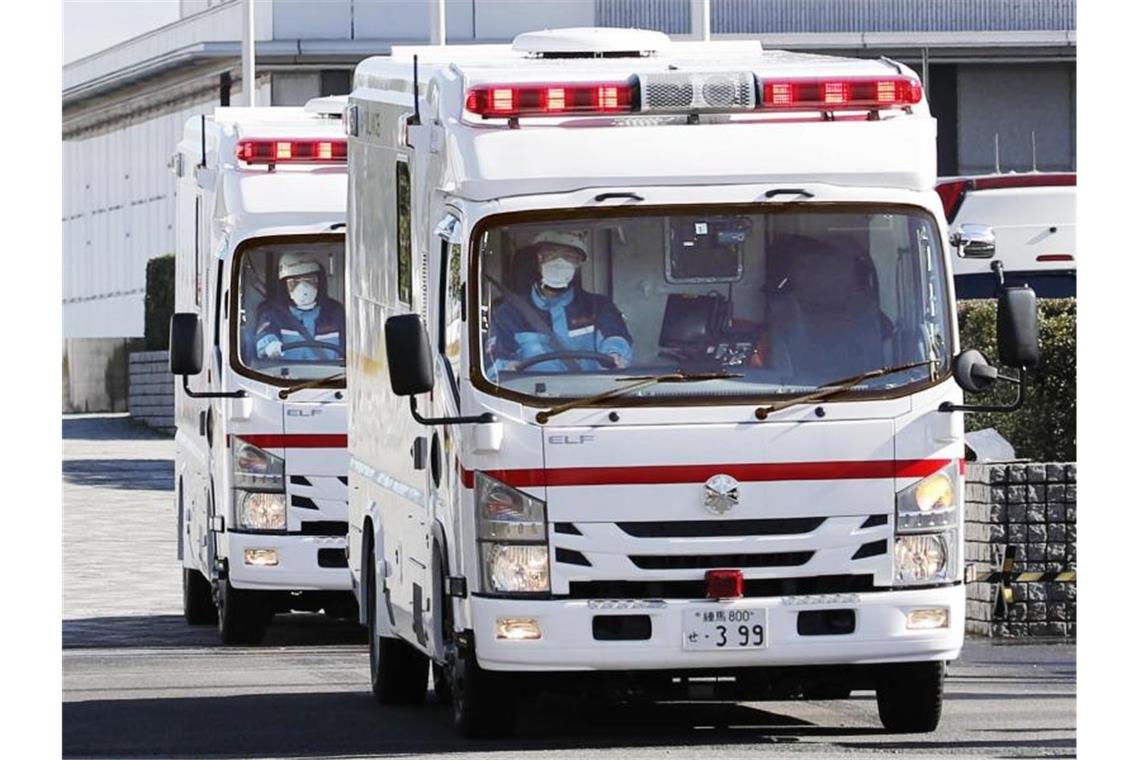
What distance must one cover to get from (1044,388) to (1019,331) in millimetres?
8276

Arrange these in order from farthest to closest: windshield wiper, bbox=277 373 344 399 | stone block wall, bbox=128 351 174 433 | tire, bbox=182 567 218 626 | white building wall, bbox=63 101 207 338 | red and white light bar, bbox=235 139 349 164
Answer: white building wall, bbox=63 101 207 338, stone block wall, bbox=128 351 174 433, tire, bbox=182 567 218 626, red and white light bar, bbox=235 139 349 164, windshield wiper, bbox=277 373 344 399

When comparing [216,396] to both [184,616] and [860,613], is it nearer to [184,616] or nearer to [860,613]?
[184,616]

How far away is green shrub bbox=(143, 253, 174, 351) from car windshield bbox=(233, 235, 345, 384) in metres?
26.6

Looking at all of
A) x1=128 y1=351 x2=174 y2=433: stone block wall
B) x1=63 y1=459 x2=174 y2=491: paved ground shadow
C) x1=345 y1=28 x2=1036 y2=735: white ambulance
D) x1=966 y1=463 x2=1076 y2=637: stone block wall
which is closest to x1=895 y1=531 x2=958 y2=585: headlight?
x1=345 y1=28 x2=1036 y2=735: white ambulance

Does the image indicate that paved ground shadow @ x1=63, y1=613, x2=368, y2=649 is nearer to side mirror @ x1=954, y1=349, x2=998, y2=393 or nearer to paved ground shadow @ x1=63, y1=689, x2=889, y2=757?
paved ground shadow @ x1=63, y1=689, x2=889, y2=757

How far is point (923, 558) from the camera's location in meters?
12.2

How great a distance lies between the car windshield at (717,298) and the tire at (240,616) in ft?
21.5

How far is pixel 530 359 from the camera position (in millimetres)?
12211

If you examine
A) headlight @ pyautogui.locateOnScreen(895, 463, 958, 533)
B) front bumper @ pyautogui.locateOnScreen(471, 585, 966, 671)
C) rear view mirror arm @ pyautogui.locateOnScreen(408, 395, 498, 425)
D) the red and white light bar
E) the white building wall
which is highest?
the white building wall

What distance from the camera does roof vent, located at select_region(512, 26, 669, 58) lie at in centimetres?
1341

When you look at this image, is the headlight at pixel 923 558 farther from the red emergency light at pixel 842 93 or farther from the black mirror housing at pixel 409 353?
the black mirror housing at pixel 409 353

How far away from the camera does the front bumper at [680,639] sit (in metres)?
12.0

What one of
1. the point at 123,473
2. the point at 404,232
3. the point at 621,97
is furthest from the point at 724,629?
the point at 123,473

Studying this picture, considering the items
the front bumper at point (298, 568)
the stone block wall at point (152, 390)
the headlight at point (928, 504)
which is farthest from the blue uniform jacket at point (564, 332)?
the stone block wall at point (152, 390)
